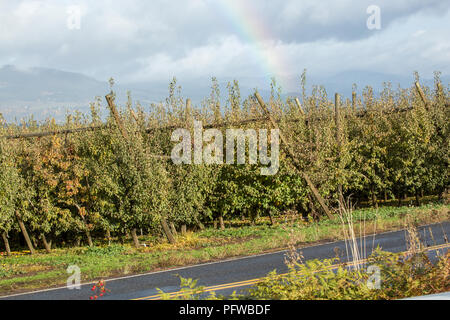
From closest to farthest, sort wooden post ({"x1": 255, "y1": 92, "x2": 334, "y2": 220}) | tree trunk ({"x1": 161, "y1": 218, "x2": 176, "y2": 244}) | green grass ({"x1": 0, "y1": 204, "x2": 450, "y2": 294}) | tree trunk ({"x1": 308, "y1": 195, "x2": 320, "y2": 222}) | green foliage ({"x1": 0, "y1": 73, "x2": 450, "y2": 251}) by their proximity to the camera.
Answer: green grass ({"x1": 0, "y1": 204, "x2": 450, "y2": 294}) → tree trunk ({"x1": 161, "y1": 218, "x2": 176, "y2": 244}) → green foliage ({"x1": 0, "y1": 73, "x2": 450, "y2": 251}) → wooden post ({"x1": 255, "y1": 92, "x2": 334, "y2": 220}) → tree trunk ({"x1": 308, "y1": 195, "x2": 320, "y2": 222})

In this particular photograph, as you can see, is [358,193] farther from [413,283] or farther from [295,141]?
[413,283]

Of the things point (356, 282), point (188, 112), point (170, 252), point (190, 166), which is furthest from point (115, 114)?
point (356, 282)

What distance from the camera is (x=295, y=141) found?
2167 cm

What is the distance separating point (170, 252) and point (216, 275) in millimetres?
5248

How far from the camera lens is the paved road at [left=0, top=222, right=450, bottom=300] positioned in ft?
33.2

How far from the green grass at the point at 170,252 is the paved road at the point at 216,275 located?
860mm

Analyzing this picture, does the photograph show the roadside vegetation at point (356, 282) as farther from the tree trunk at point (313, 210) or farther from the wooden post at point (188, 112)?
the tree trunk at point (313, 210)

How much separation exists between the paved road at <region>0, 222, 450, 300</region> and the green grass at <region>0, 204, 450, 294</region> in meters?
0.86

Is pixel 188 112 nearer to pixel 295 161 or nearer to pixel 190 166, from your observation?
pixel 190 166

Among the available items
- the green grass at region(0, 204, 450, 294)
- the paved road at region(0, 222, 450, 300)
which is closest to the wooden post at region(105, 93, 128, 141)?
the green grass at region(0, 204, 450, 294)

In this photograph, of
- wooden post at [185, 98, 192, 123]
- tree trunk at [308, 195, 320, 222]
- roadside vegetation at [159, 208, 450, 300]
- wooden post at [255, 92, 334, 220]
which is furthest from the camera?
tree trunk at [308, 195, 320, 222]

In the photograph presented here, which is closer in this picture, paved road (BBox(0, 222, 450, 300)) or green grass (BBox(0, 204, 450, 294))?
paved road (BBox(0, 222, 450, 300))

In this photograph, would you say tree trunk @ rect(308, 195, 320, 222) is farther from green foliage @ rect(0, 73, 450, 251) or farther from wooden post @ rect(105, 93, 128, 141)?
wooden post @ rect(105, 93, 128, 141)
